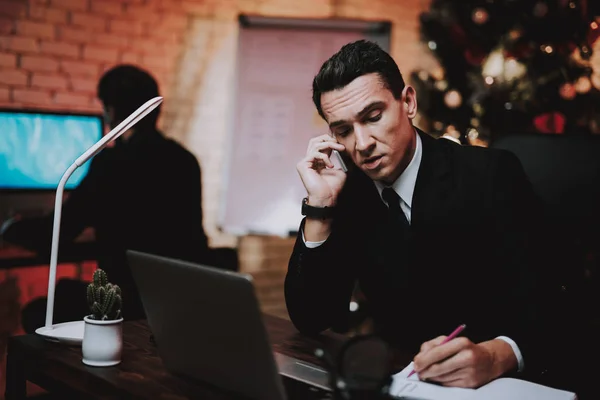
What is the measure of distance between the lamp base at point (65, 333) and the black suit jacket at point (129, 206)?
Result: 1.12 meters

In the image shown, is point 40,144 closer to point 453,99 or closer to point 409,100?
point 409,100

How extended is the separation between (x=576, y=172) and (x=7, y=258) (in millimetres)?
1967

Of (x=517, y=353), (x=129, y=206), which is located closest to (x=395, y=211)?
(x=517, y=353)

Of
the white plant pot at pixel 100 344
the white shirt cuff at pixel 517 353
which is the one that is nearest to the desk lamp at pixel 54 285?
the white plant pot at pixel 100 344

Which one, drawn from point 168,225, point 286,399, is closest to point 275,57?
point 168,225

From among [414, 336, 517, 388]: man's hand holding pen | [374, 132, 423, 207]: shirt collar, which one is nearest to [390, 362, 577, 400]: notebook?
[414, 336, 517, 388]: man's hand holding pen

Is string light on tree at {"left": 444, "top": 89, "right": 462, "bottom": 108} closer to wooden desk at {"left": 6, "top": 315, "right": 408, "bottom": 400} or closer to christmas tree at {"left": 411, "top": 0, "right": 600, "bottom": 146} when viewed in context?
christmas tree at {"left": 411, "top": 0, "right": 600, "bottom": 146}

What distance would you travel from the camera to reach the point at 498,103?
3.52 m

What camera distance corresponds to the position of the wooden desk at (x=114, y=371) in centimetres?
113

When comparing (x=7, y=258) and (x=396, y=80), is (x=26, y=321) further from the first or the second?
(x=396, y=80)

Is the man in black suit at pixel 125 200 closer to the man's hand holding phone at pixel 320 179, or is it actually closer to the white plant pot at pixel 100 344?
the man's hand holding phone at pixel 320 179

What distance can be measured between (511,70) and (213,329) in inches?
112

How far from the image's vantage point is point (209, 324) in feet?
3.47

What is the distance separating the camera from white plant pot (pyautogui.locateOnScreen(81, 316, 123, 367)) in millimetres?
1251
